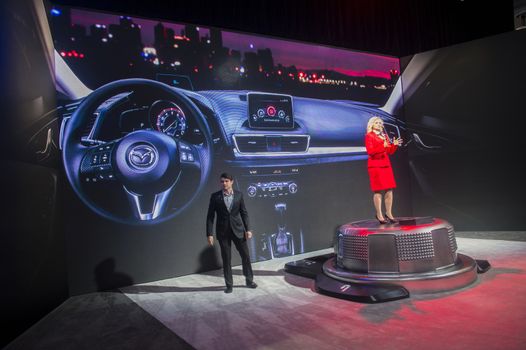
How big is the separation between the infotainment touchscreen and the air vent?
0.20 meters

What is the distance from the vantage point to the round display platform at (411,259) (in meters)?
4.27

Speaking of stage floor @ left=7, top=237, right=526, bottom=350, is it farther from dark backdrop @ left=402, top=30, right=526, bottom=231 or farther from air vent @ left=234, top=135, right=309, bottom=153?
dark backdrop @ left=402, top=30, right=526, bottom=231

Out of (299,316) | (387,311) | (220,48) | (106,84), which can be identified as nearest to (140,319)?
(299,316)

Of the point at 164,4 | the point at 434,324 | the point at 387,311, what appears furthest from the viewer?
the point at 164,4

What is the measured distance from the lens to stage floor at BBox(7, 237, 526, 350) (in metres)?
3.14

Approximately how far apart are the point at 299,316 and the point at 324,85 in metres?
4.83

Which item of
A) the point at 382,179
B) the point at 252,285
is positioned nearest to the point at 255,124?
the point at 382,179

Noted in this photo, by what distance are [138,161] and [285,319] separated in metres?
3.08

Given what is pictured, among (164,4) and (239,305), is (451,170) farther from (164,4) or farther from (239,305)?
(164,4)

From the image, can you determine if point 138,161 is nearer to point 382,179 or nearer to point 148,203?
point 148,203

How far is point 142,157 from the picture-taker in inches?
215

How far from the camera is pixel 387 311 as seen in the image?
375cm

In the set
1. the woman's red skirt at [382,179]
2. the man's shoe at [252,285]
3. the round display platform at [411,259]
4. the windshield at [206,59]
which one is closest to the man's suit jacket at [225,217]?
the man's shoe at [252,285]

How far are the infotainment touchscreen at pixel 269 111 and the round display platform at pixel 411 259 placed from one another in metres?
2.66
